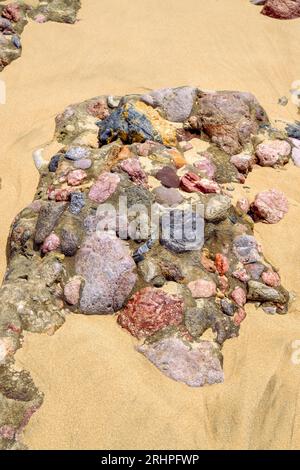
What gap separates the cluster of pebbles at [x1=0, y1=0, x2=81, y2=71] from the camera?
9195 mm

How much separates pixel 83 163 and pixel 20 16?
5932 millimetres

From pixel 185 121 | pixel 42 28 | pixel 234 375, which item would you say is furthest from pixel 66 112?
pixel 234 375

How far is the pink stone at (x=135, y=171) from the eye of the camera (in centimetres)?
555

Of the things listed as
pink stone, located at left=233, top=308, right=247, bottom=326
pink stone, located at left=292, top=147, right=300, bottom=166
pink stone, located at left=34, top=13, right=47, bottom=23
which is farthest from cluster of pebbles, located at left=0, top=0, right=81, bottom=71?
pink stone, located at left=233, top=308, right=247, bottom=326

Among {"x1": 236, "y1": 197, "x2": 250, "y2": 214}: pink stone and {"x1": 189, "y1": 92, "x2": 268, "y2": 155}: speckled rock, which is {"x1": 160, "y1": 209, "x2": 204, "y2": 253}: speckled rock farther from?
{"x1": 189, "y1": 92, "x2": 268, "y2": 155}: speckled rock

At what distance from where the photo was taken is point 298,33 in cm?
1021

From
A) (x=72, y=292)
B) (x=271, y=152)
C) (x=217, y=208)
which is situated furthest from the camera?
(x=271, y=152)

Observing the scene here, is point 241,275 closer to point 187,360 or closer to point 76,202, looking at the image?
point 187,360

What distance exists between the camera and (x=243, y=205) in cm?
583

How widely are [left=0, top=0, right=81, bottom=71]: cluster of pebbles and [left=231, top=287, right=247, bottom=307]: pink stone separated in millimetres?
6704

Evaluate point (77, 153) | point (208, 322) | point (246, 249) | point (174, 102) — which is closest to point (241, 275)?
point (246, 249)

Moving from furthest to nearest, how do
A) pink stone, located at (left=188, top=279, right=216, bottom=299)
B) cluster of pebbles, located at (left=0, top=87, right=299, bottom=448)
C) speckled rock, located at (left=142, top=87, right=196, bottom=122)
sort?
speckled rock, located at (left=142, top=87, right=196, bottom=122) → pink stone, located at (left=188, top=279, right=216, bottom=299) → cluster of pebbles, located at (left=0, top=87, right=299, bottom=448)

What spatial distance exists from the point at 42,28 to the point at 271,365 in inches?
348

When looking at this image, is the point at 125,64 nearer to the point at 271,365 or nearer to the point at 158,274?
the point at 158,274
